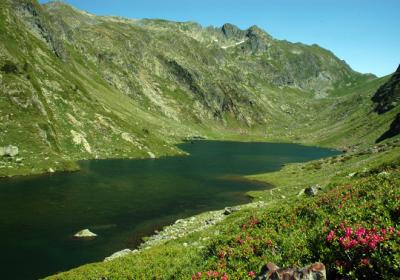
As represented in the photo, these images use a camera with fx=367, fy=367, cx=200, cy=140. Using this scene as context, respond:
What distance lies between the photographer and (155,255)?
95.1 feet

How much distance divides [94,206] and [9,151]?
170 ft

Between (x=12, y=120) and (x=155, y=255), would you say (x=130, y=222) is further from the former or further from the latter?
(x=12, y=120)

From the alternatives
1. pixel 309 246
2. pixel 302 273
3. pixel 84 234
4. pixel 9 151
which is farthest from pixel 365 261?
pixel 9 151

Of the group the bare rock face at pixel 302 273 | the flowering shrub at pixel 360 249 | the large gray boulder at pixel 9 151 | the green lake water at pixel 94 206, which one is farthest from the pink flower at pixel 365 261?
the large gray boulder at pixel 9 151

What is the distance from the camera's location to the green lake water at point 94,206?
4884cm

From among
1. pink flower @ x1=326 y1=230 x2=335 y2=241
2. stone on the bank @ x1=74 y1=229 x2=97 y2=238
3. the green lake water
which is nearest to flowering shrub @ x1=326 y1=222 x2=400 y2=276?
pink flower @ x1=326 y1=230 x2=335 y2=241

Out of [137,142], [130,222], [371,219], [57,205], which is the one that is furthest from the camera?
[137,142]

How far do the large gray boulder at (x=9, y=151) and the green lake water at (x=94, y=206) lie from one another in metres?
16.3

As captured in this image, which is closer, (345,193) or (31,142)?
(345,193)

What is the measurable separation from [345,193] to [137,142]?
156 metres

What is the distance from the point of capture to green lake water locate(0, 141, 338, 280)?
48844 mm

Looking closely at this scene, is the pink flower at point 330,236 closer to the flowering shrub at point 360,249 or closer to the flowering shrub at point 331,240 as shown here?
the flowering shrub at point 331,240

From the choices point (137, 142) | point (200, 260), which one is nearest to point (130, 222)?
point (200, 260)

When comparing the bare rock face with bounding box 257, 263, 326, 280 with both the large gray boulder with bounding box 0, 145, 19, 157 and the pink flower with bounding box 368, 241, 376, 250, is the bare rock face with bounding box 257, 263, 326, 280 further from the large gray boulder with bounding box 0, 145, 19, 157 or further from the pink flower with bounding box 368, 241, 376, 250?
the large gray boulder with bounding box 0, 145, 19, 157
